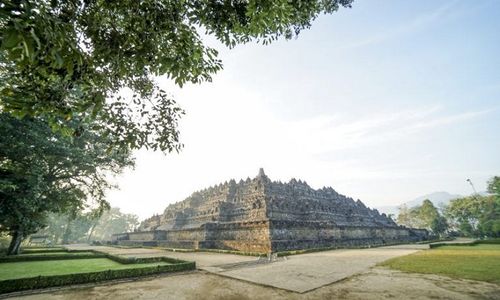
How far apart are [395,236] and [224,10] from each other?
4485 centimetres

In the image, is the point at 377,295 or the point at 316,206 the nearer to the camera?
the point at 377,295

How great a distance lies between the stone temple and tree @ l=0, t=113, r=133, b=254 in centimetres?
1289

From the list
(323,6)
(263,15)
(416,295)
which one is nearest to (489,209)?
(416,295)

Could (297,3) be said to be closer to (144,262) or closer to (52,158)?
(144,262)

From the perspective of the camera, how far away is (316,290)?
9555 mm

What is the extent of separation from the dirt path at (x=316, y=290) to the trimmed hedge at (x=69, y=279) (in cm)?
69

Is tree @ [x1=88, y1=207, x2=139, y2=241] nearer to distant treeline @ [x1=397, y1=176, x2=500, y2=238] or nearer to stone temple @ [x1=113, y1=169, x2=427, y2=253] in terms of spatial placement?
stone temple @ [x1=113, y1=169, x2=427, y2=253]

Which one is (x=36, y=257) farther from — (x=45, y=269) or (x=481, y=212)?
(x=481, y=212)

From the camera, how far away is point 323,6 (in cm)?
834

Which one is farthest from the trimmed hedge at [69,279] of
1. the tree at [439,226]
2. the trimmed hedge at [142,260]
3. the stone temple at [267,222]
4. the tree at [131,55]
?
the tree at [439,226]

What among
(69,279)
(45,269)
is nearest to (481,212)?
(69,279)

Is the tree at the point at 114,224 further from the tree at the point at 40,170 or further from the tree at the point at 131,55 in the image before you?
the tree at the point at 131,55

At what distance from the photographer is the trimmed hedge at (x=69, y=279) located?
989 centimetres

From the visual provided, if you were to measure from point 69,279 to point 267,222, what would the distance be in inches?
636
